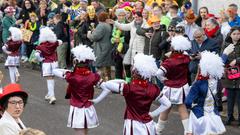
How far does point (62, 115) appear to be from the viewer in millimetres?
11188

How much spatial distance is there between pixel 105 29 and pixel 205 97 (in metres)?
5.92

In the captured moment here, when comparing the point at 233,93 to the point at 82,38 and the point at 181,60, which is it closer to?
the point at 181,60

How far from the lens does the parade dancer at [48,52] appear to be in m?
11.9

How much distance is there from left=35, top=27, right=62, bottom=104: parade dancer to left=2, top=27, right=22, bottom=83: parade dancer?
4.19ft

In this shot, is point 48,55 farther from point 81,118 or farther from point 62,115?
point 81,118

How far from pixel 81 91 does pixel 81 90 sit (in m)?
0.02

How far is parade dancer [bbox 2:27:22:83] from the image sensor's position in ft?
43.1

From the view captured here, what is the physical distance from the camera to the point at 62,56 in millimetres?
15992

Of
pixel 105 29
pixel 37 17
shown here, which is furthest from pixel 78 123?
pixel 37 17

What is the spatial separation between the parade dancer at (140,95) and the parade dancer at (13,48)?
5888 millimetres

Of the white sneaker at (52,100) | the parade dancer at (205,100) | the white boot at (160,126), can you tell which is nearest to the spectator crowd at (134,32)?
the white boot at (160,126)

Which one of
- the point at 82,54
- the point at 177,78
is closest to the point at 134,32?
the point at 177,78

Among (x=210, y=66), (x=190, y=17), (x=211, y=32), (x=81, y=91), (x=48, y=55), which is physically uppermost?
(x=190, y=17)

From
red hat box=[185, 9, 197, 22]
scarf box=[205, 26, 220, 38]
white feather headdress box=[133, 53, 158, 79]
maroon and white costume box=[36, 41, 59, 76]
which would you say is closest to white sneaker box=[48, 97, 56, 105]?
maroon and white costume box=[36, 41, 59, 76]
